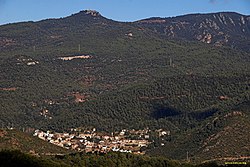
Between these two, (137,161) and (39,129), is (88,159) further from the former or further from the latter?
(39,129)

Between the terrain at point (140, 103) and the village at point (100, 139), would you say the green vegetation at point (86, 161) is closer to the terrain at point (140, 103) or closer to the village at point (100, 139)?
the terrain at point (140, 103)

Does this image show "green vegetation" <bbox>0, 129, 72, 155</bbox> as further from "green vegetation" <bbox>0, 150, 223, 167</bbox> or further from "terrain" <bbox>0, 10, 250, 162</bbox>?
"terrain" <bbox>0, 10, 250, 162</bbox>

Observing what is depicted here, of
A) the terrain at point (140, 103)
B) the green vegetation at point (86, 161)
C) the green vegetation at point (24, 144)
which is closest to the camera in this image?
the green vegetation at point (86, 161)

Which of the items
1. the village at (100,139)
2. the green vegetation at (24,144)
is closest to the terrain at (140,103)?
the village at (100,139)

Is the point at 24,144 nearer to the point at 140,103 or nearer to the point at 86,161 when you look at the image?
the point at 86,161

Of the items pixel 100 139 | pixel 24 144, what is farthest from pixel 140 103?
pixel 24 144

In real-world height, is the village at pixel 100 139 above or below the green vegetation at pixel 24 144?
above

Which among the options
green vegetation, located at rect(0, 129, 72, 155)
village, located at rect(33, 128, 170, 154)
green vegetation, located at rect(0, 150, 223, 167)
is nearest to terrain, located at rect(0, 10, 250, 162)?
village, located at rect(33, 128, 170, 154)

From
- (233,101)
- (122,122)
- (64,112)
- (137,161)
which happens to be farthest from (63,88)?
(137,161)
